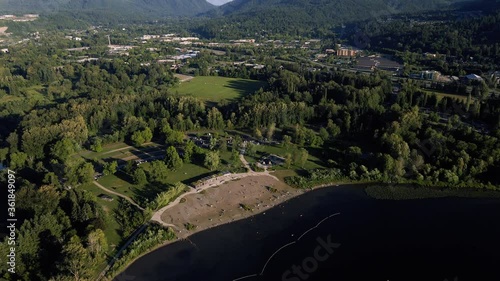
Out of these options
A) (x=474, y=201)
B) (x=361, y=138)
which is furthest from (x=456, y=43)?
(x=474, y=201)

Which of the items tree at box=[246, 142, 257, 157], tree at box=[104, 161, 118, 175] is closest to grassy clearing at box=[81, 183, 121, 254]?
tree at box=[104, 161, 118, 175]

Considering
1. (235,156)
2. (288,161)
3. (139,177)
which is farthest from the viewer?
(235,156)

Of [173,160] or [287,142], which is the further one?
[287,142]

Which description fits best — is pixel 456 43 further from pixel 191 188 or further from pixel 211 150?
pixel 191 188

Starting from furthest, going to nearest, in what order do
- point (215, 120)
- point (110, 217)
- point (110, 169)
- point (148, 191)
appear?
point (215, 120)
point (110, 169)
point (148, 191)
point (110, 217)

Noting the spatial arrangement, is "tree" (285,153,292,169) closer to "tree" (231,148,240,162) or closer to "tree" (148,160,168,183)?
"tree" (231,148,240,162)

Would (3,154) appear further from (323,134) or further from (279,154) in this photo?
(323,134)

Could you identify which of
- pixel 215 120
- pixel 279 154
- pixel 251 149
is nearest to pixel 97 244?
pixel 251 149
